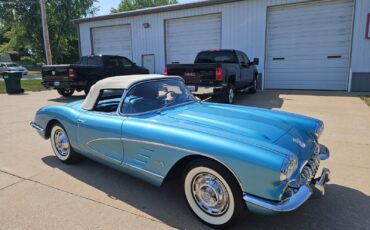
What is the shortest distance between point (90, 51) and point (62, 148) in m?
15.7

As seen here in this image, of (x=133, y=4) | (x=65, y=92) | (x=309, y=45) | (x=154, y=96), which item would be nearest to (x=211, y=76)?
(x=154, y=96)

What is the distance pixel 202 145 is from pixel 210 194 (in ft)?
1.61

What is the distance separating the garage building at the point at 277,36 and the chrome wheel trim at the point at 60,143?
1114 centimetres

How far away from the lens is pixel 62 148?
14.8 ft

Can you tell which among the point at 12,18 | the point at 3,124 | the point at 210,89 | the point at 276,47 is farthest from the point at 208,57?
the point at 12,18

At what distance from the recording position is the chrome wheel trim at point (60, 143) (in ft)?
14.4

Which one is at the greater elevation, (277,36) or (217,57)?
(277,36)

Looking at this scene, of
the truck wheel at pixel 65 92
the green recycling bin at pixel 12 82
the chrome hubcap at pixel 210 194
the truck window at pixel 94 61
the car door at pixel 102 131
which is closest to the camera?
the chrome hubcap at pixel 210 194

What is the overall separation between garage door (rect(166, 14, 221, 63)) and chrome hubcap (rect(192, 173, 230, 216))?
12683mm

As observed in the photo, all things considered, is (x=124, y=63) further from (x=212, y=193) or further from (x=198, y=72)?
(x=212, y=193)

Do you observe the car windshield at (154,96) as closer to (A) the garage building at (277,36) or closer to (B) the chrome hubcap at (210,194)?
(B) the chrome hubcap at (210,194)

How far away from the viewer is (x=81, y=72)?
10945 mm

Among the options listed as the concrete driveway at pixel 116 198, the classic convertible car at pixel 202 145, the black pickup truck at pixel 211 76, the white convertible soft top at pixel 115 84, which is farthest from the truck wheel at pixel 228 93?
the white convertible soft top at pixel 115 84

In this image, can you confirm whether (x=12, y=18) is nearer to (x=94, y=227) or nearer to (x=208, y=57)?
(x=208, y=57)
